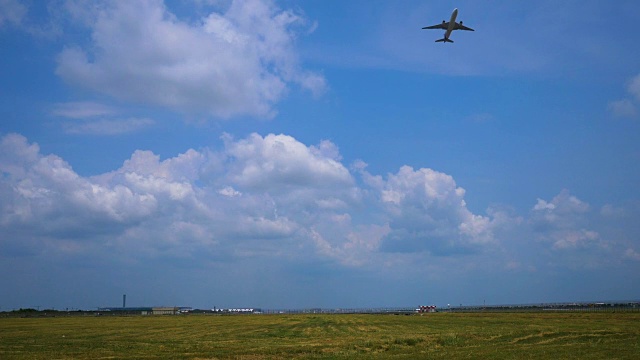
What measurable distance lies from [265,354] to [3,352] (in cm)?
2266

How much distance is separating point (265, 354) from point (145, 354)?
9959mm

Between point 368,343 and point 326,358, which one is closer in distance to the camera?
point 326,358

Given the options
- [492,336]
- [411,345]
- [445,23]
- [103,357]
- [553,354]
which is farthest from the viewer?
[445,23]

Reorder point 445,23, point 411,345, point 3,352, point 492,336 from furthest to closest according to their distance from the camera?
point 445,23 → point 492,336 → point 411,345 → point 3,352

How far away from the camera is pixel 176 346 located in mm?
50250

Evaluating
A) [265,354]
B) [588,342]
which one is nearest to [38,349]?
[265,354]

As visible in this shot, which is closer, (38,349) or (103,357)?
(103,357)

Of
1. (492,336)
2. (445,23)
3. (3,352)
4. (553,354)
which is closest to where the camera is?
(553,354)

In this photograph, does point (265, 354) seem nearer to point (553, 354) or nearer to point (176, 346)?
point (176, 346)

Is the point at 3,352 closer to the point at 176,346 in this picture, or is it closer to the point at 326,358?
the point at 176,346

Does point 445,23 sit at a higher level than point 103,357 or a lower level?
higher

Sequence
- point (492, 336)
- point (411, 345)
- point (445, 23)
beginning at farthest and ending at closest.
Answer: point (445, 23)
point (492, 336)
point (411, 345)

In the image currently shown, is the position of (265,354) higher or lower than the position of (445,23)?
lower

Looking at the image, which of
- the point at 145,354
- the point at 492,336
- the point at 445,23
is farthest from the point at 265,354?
the point at 445,23
